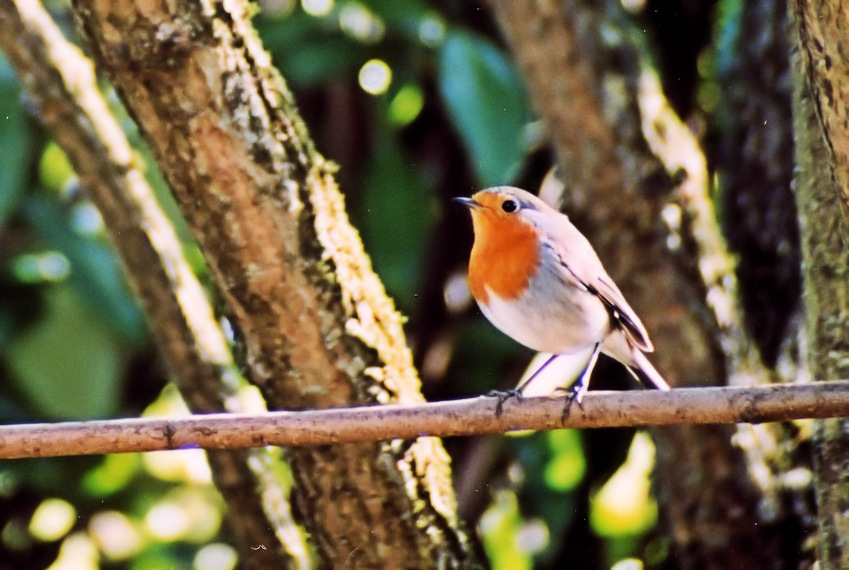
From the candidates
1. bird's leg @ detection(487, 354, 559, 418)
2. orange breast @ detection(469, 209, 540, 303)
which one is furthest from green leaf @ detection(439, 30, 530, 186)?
bird's leg @ detection(487, 354, 559, 418)

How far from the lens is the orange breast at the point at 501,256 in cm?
287

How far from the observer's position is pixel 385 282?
11.4 ft

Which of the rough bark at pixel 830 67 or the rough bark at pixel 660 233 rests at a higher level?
the rough bark at pixel 830 67

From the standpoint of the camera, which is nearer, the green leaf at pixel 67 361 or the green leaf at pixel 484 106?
the green leaf at pixel 484 106

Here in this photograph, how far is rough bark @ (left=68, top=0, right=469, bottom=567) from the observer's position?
7.40 ft

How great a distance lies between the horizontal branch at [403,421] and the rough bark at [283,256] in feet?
1.03

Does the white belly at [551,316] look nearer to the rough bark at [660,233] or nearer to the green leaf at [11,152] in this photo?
the rough bark at [660,233]

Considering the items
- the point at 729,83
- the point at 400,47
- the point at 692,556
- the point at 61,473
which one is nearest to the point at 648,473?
the point at 692,556

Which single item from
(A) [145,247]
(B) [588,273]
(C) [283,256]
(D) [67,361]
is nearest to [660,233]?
(B) [588,273]

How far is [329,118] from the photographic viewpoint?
4223mm

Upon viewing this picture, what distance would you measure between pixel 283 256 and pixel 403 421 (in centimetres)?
47

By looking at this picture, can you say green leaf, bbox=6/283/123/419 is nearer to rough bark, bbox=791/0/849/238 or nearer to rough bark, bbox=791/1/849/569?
rough bark, bbox=791/1/849/569

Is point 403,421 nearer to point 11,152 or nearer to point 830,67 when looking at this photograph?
point 830,67

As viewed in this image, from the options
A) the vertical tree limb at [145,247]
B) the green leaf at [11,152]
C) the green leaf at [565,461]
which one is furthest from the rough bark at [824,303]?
the green leaf at [11,152]
